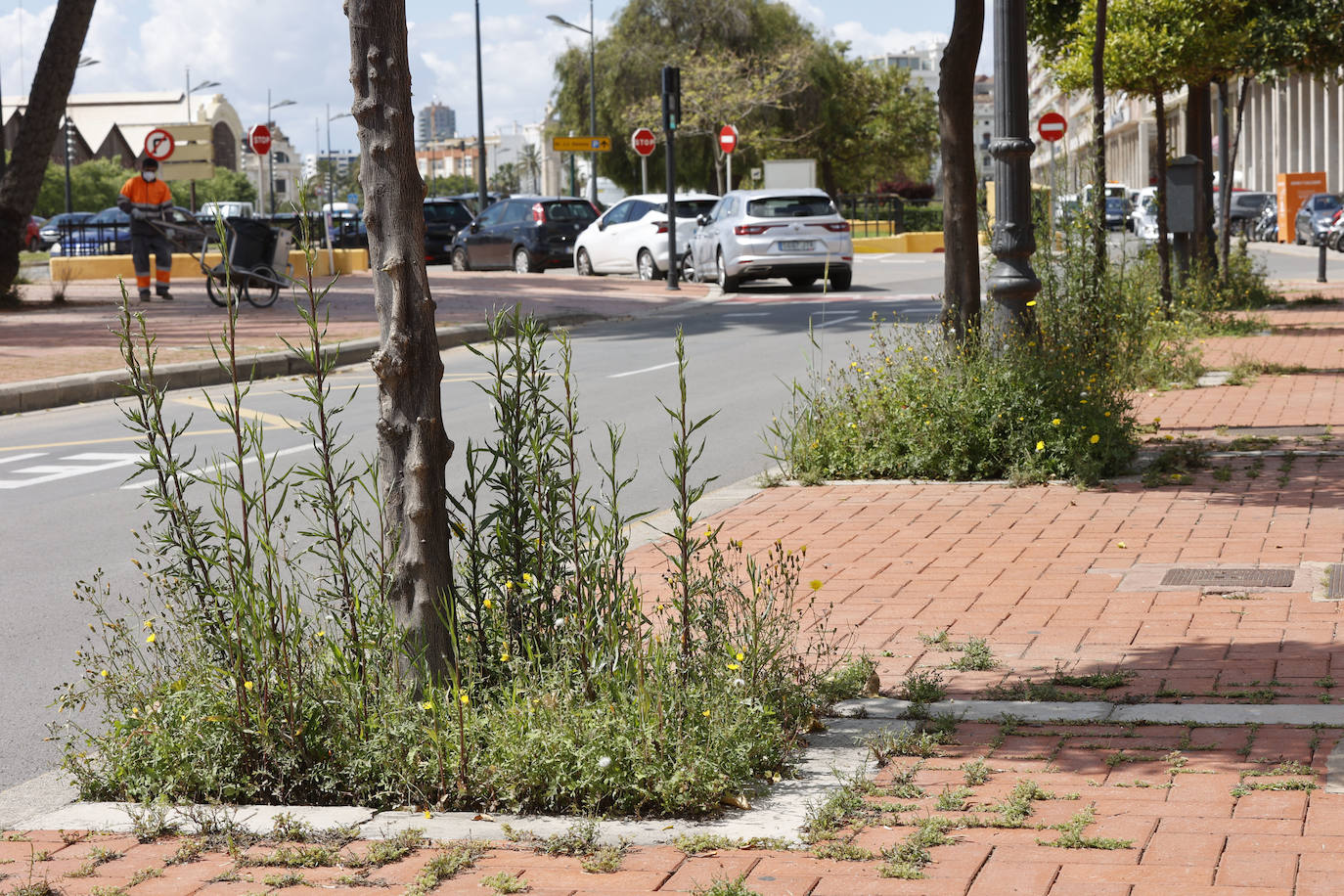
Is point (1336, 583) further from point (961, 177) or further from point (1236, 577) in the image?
point (961, 177)

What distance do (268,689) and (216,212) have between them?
4.66 ft

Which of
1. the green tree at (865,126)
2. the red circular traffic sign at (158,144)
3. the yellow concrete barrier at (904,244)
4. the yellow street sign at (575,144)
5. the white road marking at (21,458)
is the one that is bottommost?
the white road marking at (21,458)

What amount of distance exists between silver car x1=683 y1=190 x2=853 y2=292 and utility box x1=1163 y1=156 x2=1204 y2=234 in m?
8.23

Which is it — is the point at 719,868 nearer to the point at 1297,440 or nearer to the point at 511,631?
the point at 511,631

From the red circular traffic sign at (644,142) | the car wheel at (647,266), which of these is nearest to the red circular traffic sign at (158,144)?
the red circular traffic sign at (644,142)

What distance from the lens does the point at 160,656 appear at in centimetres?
481

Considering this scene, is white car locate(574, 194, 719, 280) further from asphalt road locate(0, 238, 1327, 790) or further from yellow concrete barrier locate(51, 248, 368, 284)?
asphalt road locate(0, 238, 1327, 790)

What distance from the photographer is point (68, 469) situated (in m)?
10.9

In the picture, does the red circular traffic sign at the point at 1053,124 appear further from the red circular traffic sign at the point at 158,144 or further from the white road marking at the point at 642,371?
the white road marking at the point at 642,371

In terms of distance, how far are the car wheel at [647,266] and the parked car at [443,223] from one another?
36.1 feet

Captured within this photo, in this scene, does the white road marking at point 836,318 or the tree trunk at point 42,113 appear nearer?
the white road marking at point 836,318

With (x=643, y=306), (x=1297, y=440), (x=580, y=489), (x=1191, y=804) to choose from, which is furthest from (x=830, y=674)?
(x=643, y=306)

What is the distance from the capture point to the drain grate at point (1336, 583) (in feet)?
20.2

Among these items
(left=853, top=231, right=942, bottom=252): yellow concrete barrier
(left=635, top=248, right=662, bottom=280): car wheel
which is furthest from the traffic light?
(left=853, top=231, right=942, bottom=252): yellow concrete barrier
